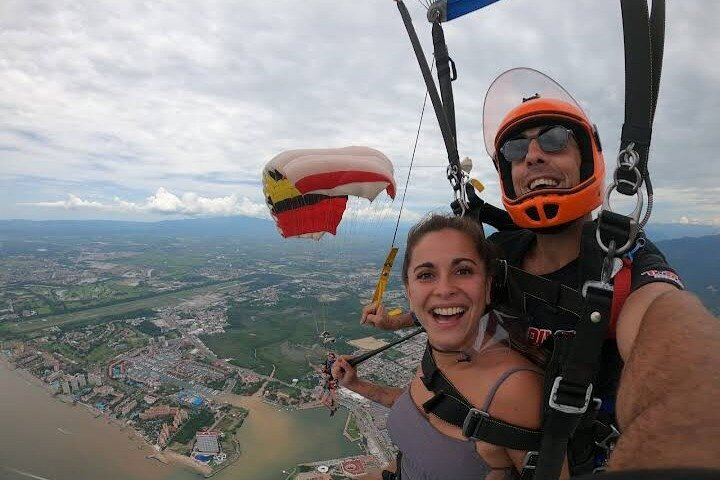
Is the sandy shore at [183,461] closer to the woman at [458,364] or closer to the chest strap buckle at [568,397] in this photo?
the woman at [458,364]

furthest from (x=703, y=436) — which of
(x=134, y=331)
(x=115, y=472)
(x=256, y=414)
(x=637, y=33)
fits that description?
(x=134, y=331)

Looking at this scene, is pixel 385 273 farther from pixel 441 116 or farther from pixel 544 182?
pixel 544 182

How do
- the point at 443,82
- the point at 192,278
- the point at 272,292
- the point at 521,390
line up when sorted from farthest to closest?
1. the point at 192,278
2. the point at 272,292
3. the point at 443,82
4. the point at 521,390

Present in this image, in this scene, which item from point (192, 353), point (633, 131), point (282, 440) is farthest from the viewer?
point (192, 353)

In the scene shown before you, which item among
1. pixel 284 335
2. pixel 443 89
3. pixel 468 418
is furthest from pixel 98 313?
pixel 468 418

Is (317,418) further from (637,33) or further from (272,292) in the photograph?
(272,292)

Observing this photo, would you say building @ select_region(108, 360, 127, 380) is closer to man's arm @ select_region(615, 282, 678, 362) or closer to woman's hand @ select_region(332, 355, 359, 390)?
woman's hand @ select_region(332, 355, 359, 390)

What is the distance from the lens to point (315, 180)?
5395mm

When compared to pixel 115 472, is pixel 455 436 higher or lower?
higher

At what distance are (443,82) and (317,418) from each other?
27.4m

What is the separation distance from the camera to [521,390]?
4.83 feet

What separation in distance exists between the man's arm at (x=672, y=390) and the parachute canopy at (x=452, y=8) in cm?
230

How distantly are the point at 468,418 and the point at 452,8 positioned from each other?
2.64 meters

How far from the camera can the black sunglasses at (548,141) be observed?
1.80m
